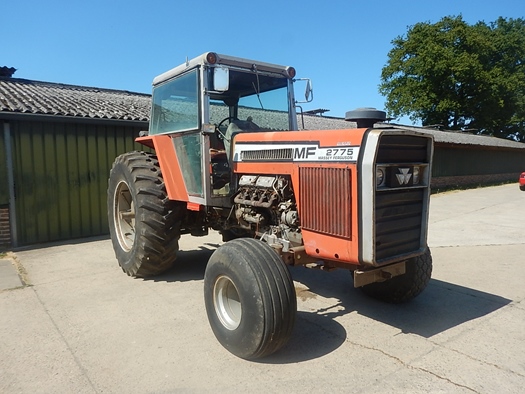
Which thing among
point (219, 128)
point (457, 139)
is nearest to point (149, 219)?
point (219, 128)

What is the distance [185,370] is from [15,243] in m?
5.79

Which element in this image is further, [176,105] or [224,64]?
[176,105]

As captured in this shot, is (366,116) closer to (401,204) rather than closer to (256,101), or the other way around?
(401,204)

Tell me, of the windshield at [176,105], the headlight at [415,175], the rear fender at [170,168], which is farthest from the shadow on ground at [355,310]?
the windshield at [176,105]

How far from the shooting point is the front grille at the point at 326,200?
312 centimetres

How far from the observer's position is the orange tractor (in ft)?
10.1

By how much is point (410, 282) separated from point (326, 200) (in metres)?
1.48

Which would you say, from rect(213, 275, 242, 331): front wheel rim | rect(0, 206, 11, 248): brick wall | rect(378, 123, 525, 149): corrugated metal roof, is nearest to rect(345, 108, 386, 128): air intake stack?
rect(213, 275, 242, 331): front wheel rim

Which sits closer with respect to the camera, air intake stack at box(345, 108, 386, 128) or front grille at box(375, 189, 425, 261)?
front grille at box(375, 189, 425, 261)

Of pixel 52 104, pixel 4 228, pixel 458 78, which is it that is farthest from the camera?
pixel 458 78

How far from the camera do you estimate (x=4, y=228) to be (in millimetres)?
7215

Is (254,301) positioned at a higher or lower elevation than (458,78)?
lower

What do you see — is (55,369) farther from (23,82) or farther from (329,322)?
(23,82)

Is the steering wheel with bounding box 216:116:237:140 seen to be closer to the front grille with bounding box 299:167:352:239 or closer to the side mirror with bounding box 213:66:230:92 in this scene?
the side mirror with bounding box 213:66:230:92
